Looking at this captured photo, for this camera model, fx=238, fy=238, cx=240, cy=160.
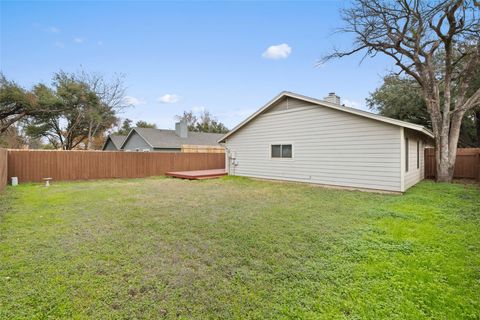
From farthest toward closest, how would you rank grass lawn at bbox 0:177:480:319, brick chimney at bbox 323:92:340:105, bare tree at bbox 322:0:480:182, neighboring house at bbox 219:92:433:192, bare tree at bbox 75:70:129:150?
bare tree at bbox 75:70:129:150 < brick chimney at bbox 323:92:340:105 < bare tree at bbox 322:0:480:182 < neighboring house at bbox 219:92:433:192 < grass lawn at bbox 0:177:480:319

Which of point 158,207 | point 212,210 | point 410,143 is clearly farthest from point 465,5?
point 158,207

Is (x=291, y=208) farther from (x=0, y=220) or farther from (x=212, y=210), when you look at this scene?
(x=0, y=220)

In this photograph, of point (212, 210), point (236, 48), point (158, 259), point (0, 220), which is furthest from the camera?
point (236, 48)

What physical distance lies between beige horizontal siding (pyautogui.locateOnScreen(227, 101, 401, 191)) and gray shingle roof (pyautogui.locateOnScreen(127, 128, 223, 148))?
413 inches

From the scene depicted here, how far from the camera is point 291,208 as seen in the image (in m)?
5.79

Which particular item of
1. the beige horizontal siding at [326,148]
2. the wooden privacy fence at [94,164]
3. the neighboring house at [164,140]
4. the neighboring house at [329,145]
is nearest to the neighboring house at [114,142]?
the neighboring house at [164,140]

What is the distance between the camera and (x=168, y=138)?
2156 centimetres

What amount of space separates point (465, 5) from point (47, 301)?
44.7 feet

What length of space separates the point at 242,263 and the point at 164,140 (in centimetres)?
1928

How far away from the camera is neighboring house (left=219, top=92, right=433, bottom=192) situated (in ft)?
25.0

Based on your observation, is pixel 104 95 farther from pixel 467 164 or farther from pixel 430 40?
pixel 467 164

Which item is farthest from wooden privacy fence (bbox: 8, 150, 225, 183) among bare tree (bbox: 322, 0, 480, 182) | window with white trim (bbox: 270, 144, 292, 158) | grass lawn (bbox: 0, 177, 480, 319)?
bare tree (bbox: 322, 0, 480, 182)

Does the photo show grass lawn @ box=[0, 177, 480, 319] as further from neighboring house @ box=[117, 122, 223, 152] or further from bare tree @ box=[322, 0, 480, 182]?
neighboring house @ box=[117, 122, 223, 152]

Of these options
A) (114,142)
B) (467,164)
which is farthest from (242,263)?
(114,142)
